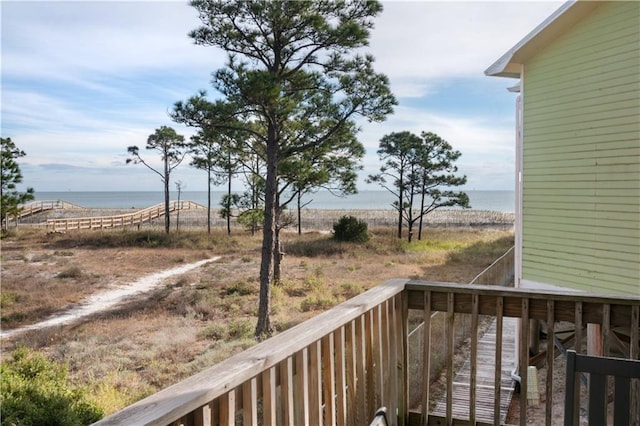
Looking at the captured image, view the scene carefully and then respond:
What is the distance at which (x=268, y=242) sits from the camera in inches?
396

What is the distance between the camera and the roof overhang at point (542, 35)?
18.5ft

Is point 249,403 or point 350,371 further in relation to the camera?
point 350,371

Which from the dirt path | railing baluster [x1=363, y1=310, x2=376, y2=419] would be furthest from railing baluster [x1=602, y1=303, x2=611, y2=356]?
the dirt path

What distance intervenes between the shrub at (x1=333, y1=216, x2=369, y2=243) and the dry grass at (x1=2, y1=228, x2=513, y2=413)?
51 cm

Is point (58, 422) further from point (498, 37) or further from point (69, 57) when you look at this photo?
point (69, 57)

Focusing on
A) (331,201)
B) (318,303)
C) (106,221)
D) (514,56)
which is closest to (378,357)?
(514,56)

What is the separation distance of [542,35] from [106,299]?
11.5m

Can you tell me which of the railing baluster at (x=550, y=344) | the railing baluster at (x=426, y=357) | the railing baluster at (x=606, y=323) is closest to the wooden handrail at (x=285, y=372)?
the railing baluster at (x=426, y=357)

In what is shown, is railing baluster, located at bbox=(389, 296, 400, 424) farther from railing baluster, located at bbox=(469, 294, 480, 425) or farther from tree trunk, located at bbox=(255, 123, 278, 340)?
tree trunk, located at bbox=(255, 123, 278, 340)

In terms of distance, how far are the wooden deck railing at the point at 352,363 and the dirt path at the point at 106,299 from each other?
9.90 meters

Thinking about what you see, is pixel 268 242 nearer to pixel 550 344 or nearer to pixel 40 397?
Answer: pixel 40 397

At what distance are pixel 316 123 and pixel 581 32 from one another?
7.03 metres

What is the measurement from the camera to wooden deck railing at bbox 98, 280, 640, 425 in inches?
36.6

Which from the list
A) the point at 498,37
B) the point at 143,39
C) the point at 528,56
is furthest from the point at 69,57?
the point at 528,56
